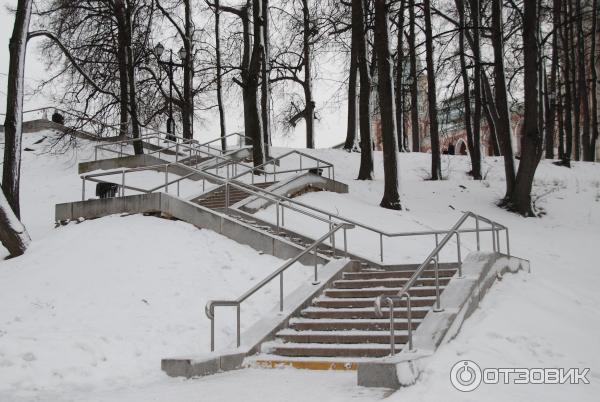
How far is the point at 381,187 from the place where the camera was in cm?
1984

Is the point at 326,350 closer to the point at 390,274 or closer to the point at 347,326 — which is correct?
the point at 347,326

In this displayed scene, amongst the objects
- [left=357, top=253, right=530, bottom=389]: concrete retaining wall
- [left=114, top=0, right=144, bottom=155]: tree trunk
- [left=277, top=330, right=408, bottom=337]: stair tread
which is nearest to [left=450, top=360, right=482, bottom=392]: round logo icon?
[left=357, top=253, right=530, bottom=389]: concrete retaining wall

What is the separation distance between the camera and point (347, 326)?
331 inches

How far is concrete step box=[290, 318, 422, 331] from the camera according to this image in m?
8.13

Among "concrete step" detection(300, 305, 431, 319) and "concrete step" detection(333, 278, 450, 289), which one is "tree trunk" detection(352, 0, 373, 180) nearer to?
"concrete step" detection(333, 278, 450, 289)

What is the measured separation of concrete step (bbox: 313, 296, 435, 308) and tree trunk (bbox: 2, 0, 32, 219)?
24.9 feet

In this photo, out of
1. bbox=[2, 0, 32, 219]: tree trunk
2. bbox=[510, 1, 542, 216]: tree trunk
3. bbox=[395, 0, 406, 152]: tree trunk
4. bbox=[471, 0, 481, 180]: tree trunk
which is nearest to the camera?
bbox=[2, 0, 32, 219]: tree trunk

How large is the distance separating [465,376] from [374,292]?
3.51 metres

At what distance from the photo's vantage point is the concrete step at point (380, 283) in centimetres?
952

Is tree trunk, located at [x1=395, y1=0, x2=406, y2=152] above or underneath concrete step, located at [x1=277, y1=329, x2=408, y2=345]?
above

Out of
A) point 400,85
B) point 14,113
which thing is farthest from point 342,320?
point 400,85

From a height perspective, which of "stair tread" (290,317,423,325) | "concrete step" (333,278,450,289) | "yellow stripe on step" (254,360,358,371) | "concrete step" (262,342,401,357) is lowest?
"yellow stripe on step" (254,360,358,371)

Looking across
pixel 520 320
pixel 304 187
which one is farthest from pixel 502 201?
pixel 520 320

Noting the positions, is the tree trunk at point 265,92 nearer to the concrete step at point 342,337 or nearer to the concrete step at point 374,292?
the concrete step at point 374,292
